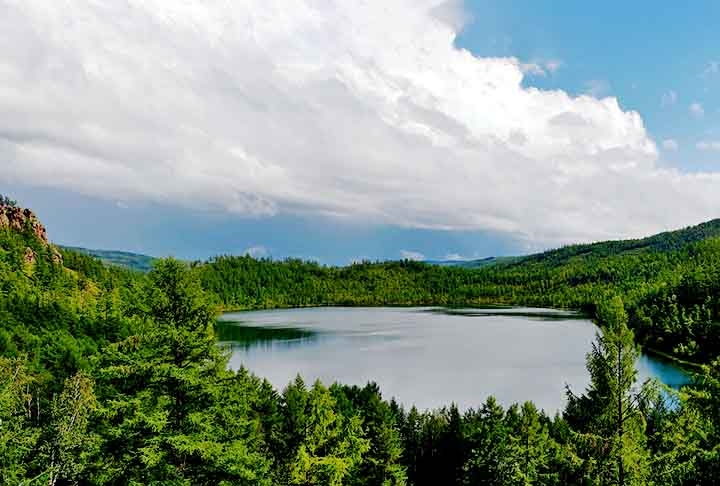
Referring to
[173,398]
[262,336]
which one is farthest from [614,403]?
[262,336]

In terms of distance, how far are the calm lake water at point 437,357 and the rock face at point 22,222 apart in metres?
54.1

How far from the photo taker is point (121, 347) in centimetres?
1308

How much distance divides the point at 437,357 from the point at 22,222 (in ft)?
376

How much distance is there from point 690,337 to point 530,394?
48.5m

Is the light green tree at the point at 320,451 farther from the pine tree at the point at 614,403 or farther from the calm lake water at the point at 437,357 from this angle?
the calm lake water at the point at 437,357

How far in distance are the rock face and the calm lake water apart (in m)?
54.1

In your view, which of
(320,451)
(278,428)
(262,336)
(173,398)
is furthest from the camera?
(262,336)

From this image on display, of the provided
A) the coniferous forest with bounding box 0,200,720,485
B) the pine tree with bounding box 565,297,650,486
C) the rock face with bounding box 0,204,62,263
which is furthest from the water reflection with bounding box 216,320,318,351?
the pine tree with bounding box 565,297,650,486

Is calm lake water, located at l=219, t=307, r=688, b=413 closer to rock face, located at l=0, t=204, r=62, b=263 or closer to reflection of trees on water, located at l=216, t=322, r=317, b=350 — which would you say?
reflection of trees on water, located at l=216, t=322, r=317, b=350

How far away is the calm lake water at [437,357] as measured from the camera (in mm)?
66000

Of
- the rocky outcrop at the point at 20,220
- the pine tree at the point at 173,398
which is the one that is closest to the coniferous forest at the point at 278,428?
the pine tree at the point at 173,398

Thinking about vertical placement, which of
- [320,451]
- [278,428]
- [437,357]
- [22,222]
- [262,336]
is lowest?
[262,336]

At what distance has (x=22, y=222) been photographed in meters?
139

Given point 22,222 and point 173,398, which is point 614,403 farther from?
point 22,222
